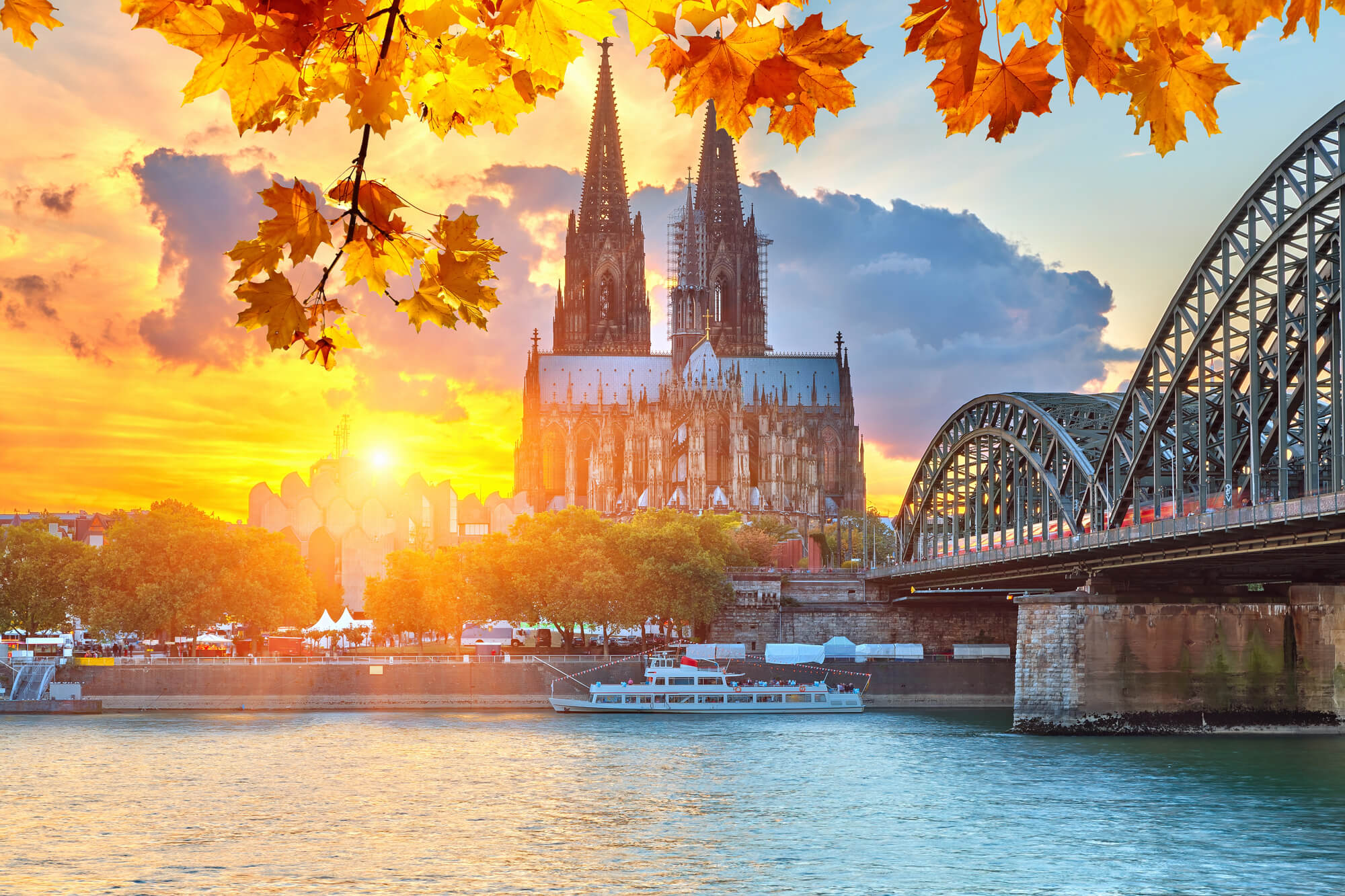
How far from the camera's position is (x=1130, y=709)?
6456 cm

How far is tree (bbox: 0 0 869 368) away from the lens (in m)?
4.15

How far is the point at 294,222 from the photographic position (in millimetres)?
4547

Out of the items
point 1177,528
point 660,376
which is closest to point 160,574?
point 1177,528

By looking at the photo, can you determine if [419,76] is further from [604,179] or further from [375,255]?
[604,179]

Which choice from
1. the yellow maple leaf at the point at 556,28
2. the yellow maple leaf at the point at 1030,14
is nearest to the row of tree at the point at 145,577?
the yellow maple leaf at the point at 556,28

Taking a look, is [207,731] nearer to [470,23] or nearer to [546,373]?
[470,23]

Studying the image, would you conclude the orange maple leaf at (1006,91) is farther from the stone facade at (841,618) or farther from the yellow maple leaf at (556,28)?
the stone facade at (841,618)

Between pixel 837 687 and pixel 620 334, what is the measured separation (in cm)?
11322

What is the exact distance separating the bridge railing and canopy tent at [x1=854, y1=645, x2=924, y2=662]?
10.8 meters

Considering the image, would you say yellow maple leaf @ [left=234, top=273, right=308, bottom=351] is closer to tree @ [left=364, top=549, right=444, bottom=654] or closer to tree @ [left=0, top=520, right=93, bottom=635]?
tree @ [left=0, top=520, right=93, bottom=635]

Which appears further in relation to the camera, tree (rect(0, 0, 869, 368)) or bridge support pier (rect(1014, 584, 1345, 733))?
bridge support pier (rect(1014, 584, 1345, 733))

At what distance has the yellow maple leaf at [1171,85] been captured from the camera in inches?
167

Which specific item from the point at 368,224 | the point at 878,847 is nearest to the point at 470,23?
the point at 368,224

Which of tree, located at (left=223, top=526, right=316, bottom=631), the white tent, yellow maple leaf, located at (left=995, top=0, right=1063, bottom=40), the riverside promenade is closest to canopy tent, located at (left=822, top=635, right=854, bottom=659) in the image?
the riverside promenade
